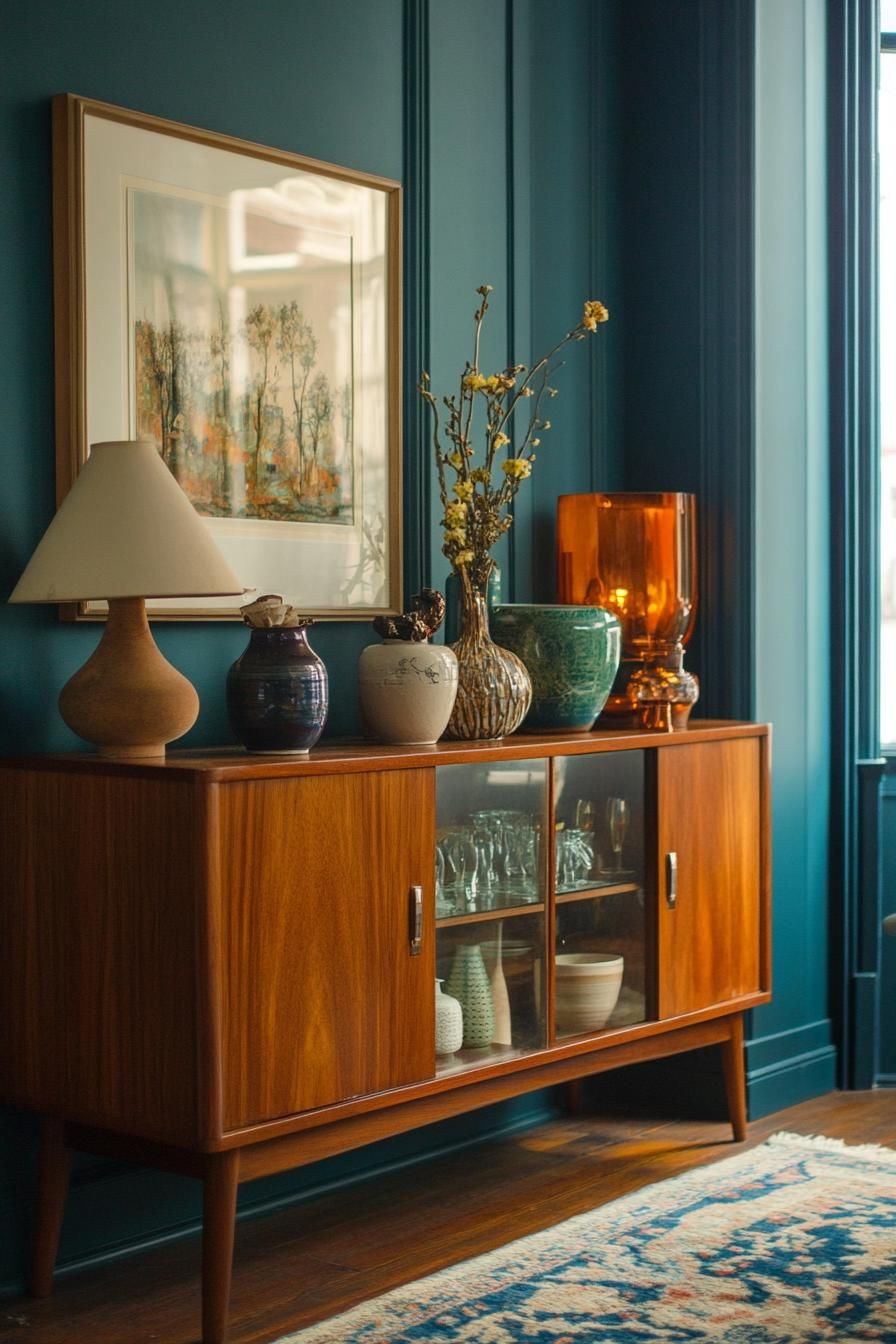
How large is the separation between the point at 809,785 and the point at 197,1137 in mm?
2139

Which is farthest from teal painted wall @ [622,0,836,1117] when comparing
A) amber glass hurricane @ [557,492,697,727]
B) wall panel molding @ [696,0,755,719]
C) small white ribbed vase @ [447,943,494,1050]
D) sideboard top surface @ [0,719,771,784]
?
small white ribbed vase @ [447,943,494,1050]

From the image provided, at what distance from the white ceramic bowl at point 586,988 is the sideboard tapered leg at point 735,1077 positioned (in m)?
0.50

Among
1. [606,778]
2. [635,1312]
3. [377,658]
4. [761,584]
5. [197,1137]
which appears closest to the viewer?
[197,1137]

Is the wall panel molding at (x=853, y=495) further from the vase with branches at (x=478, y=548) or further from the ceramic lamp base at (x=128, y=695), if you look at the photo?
the ceramic lamp base at (x=128, y=695)

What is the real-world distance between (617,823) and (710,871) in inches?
12.1

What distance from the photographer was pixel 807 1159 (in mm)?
3531

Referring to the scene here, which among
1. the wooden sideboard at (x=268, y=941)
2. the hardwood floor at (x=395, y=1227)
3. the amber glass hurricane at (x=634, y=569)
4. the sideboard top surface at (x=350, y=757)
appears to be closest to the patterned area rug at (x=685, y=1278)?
the hardwood floor at (x=395, y=1227)

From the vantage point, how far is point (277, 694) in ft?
8.98

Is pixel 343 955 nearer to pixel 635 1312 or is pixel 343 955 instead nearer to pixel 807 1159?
pixel 635 1312

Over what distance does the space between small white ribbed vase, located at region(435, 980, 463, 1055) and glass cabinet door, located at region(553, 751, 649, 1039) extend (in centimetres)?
27

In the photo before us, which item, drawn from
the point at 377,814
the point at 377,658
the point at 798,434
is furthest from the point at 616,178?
the point at 377,814

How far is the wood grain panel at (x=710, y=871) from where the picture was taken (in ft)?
11.2

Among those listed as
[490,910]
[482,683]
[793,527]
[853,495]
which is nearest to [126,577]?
Answer: [482,683]

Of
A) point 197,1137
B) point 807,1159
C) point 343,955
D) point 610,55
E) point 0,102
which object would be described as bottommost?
point 807,1159
